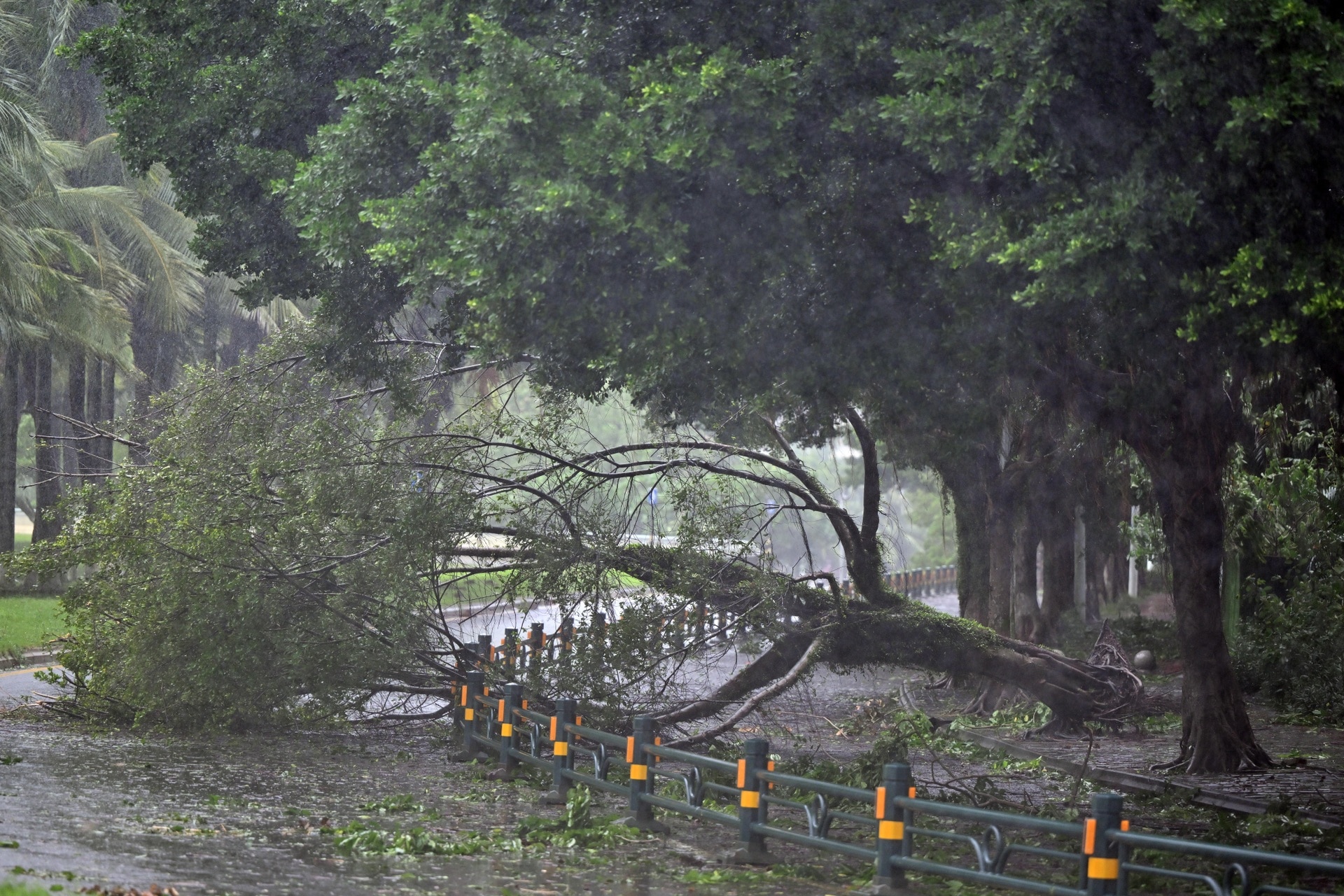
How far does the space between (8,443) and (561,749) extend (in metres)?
21.1

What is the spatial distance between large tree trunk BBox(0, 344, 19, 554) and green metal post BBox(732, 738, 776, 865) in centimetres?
2180

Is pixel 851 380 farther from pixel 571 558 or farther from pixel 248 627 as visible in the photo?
pixel 248 627

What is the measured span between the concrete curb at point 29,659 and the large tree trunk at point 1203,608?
15.1 metres

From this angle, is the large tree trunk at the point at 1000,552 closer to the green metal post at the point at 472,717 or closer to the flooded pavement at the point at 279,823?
the flooded pavement at the point at 279,823

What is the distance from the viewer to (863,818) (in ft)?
26.2

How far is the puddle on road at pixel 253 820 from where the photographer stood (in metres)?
7.61

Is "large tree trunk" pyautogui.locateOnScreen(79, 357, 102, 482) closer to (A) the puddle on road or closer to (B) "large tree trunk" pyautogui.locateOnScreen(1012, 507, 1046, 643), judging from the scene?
(A) the puddle on road

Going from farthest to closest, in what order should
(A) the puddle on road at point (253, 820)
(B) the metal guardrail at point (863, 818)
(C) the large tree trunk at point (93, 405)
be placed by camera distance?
(C) the large tree trunk at point (93, 405), (A) the puddle on road at point (253, 820), (B) the metal guardrail at point (863, 818)

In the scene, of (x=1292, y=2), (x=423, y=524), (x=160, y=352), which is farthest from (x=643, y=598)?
(x=160, y=352)

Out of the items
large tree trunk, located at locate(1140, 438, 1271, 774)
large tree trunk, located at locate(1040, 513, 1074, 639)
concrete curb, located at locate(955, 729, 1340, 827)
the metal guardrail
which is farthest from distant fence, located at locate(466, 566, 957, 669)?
large tree trunk, located at locate(1040, 513, 1074, 639)

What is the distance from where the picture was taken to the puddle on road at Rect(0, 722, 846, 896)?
25.0 ft

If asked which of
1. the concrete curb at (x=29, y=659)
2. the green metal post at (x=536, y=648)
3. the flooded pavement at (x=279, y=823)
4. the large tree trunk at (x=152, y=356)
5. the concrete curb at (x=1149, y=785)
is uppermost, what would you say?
the large tree trunk at (x=152, y=356)

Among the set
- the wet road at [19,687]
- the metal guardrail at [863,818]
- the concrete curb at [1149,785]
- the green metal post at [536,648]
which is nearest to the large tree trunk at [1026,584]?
the concrete curb at [1149,785]

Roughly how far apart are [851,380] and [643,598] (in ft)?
12.6
